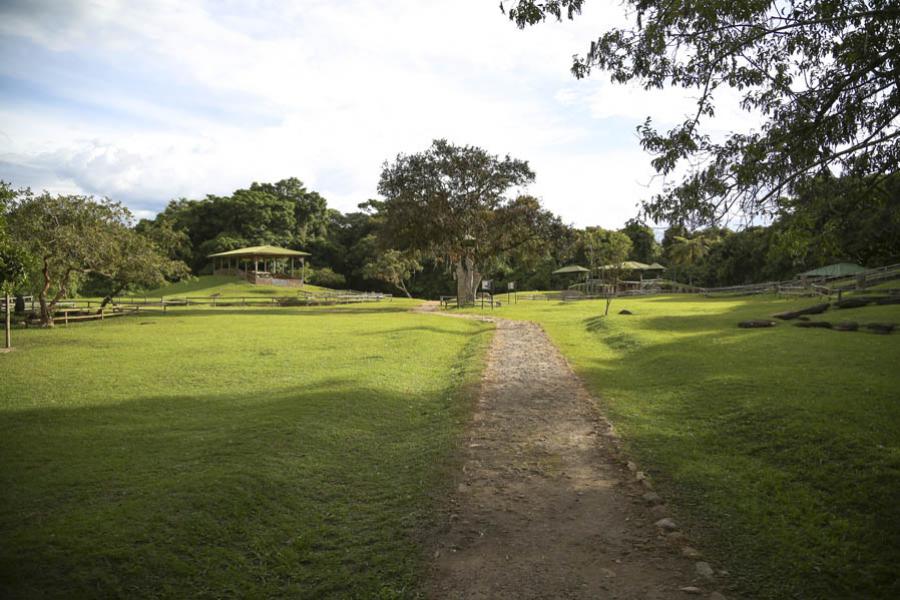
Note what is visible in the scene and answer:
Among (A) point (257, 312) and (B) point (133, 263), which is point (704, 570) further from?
(A) point (257, 312)

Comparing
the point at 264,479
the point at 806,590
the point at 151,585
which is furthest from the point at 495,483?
the point at 151,585

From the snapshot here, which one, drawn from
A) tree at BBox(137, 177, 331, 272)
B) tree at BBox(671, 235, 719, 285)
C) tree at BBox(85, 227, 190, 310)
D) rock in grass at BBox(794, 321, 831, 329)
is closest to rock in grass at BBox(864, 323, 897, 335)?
rock in grass at BBox(794, 321, 831, 329)

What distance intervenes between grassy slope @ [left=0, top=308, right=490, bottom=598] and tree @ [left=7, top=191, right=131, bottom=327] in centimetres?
975

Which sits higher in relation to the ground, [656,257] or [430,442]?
[656,257]

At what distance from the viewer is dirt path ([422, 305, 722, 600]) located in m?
4.19

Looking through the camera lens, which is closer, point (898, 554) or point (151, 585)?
point (151, 585)

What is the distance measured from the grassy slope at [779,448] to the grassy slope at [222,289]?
138 ft

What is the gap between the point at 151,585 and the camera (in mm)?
4195

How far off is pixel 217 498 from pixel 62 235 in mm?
21741

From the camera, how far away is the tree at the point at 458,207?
120 ft

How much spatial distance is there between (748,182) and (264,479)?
709 centimetres

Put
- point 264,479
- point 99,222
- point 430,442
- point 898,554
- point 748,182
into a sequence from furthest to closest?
point 99,222 < point 430,442 < point 748,182 < point 264,479 < point 898,554

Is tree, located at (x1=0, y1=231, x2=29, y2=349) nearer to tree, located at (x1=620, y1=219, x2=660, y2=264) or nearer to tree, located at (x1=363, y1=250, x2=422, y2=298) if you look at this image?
tree, located at (x1=363, y1=250, x2=422, y2=298)

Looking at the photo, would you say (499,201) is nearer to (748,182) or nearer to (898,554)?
(748,182)
